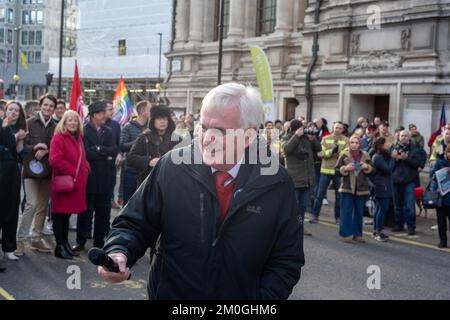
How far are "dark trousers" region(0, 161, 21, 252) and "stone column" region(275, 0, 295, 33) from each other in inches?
689

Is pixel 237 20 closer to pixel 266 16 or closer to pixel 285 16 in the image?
pixel 266 16

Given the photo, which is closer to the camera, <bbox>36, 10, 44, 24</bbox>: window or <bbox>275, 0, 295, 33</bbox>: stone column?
<bbox>275, 0, 295, 33</bbox>: stone column

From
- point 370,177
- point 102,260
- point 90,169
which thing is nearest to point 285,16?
point 370,177

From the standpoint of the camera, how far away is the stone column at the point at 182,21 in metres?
28.7

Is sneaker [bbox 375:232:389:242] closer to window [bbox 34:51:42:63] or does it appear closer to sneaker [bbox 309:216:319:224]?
sneaker [bbox 309:216:319:224]

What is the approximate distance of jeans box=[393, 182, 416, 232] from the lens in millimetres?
10422

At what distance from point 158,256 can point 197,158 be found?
52 cm

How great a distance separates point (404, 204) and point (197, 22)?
19053mm

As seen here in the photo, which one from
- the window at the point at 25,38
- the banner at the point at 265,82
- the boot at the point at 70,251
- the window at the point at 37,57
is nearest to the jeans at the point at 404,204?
the banner at the point at 265,82

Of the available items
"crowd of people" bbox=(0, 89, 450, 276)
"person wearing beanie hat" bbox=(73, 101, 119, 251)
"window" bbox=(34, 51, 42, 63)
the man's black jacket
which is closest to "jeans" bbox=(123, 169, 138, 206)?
"crowd of people" bbox=(0, 89, 450, 276)

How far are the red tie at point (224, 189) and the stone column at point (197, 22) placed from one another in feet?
83.3

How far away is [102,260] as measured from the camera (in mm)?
2535
